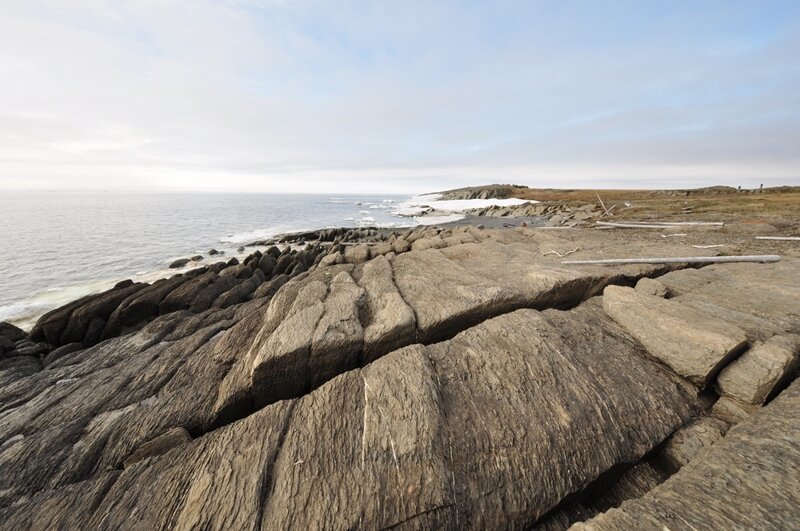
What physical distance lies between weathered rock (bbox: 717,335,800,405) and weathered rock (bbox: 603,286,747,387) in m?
0.16

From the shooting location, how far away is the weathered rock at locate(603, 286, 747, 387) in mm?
5285

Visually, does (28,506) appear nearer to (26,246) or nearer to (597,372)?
(597,372)

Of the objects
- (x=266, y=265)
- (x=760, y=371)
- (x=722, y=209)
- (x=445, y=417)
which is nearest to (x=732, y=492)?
(x=760, y=371)

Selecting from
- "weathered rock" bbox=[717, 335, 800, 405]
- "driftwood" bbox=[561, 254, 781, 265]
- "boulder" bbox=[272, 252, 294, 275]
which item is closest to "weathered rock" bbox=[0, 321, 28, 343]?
"boulder" bbox=[272, 252, 294, 275]

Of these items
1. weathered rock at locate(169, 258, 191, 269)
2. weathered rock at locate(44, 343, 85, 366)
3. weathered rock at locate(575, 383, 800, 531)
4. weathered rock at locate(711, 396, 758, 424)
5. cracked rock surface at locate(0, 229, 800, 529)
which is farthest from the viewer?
weathered rock at locate(169, 258, 191, 269)

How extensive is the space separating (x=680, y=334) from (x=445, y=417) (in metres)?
4.95

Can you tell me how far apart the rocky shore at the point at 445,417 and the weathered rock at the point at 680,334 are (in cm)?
4

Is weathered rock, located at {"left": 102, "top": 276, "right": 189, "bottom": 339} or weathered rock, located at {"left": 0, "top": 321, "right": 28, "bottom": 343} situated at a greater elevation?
weathered rock, located at {"left": 102, "top": 276, "right": 189, "bottom": 339}

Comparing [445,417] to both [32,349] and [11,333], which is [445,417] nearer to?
[32,349]

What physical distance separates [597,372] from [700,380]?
166 centimetres

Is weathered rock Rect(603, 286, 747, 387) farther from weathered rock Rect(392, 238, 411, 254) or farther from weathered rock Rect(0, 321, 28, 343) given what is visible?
weathered rock Rect(0, 321, 28, 343)

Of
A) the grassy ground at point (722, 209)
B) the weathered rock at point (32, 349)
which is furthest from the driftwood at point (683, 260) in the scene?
the weathered rock at point (32, 349)

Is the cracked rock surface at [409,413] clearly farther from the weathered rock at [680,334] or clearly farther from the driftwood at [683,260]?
the driftwood at [683,260]

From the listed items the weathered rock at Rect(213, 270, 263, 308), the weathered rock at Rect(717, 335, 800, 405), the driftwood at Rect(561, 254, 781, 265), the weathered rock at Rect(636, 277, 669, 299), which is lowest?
the weathered rock at Rect(213, 270, 263, 308)
